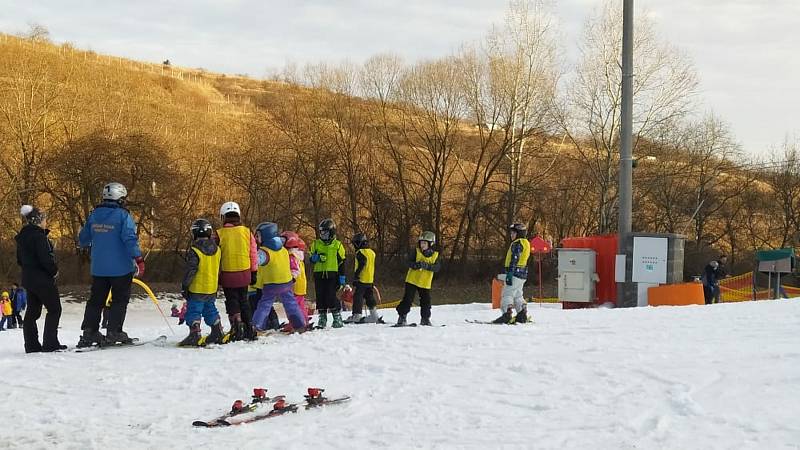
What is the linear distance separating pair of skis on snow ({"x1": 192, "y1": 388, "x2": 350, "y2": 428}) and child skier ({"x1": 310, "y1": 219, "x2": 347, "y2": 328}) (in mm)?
4944

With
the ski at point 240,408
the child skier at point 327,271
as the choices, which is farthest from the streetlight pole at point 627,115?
the ski at point 240,408

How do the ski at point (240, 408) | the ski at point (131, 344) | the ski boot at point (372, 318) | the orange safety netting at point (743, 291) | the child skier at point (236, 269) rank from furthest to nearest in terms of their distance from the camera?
1. the orange safety netting at point (743, 291)
2. the ski boot at point (372, 318)
3. the child skier at point (236, 269)
4. the ski at point (131, 344)
5. the ski at point (240, 408)

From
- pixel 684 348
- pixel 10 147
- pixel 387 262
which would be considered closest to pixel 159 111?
pixel 10 147

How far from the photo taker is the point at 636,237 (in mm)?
19281

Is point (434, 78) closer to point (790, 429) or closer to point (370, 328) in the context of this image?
point (370, 328)

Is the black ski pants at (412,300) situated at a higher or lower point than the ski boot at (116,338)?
higher

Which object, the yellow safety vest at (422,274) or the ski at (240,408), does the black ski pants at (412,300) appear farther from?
the ski at (240,408)

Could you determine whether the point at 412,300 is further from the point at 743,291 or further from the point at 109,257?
the point at 743,291

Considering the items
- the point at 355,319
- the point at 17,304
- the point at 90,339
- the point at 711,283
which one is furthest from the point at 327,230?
the point at 711,283

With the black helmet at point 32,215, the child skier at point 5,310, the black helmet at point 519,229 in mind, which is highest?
the black helmet at point 519,229

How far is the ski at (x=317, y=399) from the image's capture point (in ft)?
18.6

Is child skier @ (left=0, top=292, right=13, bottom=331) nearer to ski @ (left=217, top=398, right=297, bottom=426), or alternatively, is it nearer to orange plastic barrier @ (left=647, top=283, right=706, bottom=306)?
orange plastic barrier @ (left=647, top=283, right=706, bottom=306)

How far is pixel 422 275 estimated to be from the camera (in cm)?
1130

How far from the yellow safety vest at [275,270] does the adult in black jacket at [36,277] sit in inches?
99.6
